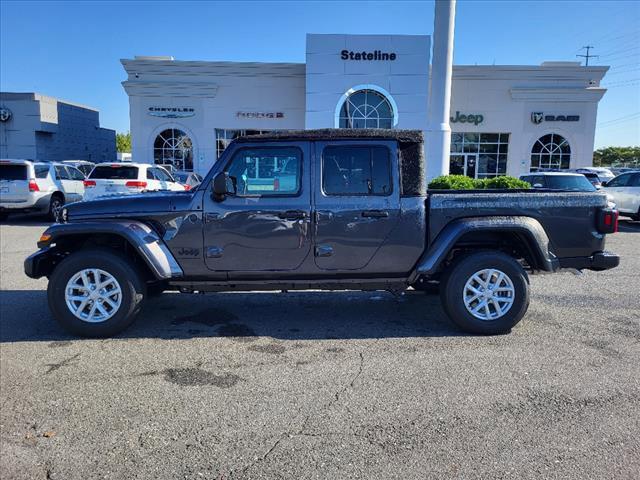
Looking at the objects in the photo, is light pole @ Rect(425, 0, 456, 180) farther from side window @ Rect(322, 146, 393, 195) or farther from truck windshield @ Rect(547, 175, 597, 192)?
side window @ Rect(322, 146, 393, 195)

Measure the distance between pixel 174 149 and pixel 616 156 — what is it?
78172mm

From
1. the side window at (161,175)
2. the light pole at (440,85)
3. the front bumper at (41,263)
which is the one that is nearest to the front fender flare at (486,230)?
the front bumper at (41,263)

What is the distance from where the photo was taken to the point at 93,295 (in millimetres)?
4883

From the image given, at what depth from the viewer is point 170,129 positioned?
89.2ft

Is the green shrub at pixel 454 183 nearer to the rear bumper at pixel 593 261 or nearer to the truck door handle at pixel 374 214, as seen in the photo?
the rear bumper at pixel 593 261

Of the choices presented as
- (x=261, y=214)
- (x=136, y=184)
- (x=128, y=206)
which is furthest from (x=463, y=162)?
(x=128, y=206)

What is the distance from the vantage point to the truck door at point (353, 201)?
4922mm

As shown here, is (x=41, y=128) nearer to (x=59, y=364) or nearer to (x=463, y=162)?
(x=463, y=162)

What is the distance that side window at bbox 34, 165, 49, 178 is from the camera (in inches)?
588

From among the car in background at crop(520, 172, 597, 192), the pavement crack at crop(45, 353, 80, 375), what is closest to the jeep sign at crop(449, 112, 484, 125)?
the car in background at crop(520, 172, 597, 192)

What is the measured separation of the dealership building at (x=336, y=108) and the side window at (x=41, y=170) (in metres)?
12.1

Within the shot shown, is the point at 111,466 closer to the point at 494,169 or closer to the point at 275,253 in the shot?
the point at 275,253

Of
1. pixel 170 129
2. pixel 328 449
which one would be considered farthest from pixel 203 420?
pixel 170 129

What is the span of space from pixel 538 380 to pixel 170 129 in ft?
86.2
